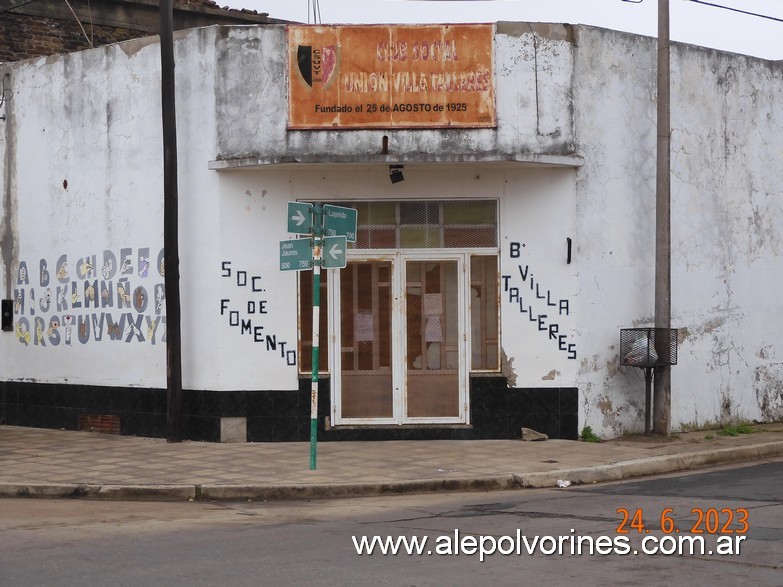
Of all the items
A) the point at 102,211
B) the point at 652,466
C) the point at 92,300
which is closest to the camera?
the point at 652,466

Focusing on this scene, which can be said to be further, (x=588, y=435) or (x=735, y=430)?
(x=735, y=430)

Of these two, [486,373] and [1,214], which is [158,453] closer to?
[486,373]

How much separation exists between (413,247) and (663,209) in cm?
335

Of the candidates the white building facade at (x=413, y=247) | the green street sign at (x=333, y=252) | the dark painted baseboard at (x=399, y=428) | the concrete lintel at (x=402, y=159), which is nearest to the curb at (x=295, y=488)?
the green street sign at (x=333, y=252)

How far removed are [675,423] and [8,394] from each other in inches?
397

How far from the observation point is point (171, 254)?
49.5 feet

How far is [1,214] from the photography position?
18.1 m

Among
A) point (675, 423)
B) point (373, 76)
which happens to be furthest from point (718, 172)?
point (373, 76)

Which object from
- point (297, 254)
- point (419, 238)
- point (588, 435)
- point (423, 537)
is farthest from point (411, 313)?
point (423, 537)

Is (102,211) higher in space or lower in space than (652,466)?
higher

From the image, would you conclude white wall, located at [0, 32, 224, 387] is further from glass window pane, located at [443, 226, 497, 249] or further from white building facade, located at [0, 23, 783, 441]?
glass window pane, located at [443, 226, 497, 249]

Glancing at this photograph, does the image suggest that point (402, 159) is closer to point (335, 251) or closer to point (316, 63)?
point (316, 63)

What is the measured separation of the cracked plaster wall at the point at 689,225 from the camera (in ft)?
50.3

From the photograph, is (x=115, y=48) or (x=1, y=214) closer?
(x=115, y=48)
